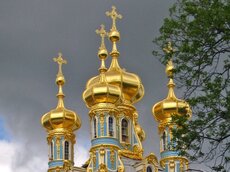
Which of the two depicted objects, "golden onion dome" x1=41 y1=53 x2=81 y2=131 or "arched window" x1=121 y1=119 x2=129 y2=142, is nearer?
"arched window" x1=121 y1=119 x2=129 y2=142

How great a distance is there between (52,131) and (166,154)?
305 inches

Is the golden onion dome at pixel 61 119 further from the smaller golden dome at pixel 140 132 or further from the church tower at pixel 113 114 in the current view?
the smaller golden dome at pixel 140 132

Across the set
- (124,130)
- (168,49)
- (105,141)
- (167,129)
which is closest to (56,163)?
(124,130)

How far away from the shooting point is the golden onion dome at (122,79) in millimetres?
46616

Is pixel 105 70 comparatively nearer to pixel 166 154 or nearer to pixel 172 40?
pixel 166 154

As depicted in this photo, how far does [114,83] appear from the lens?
46.3 metres

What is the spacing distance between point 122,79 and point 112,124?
4371mm

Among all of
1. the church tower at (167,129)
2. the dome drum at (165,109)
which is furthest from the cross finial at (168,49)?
the dome drum at (165,109)

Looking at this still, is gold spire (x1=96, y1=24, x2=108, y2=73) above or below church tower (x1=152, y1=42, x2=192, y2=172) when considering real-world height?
above

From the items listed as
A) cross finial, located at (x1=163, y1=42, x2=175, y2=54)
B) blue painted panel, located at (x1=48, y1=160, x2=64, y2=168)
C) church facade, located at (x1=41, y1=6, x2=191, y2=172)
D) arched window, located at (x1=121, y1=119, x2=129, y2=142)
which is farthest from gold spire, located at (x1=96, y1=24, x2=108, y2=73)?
cross finial, located at (x1=163, y1=42, x2=175, y2=54)

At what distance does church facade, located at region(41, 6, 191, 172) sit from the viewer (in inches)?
1687

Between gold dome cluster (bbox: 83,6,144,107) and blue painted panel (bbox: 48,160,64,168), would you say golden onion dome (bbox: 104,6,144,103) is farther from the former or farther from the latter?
blue painted panel (bbox: 48,160,64,168)

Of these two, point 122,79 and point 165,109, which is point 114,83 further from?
point 165,109

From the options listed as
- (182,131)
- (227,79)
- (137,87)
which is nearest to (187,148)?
(182,131)
